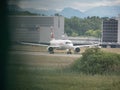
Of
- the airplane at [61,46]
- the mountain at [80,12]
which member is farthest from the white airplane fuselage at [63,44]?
the mountain at [80,12]

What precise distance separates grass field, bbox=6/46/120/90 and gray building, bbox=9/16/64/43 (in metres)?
0.15

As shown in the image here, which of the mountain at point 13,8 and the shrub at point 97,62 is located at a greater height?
the mountain at point 13,8

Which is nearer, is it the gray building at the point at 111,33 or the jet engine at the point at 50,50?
the gray building at the point at 111,33

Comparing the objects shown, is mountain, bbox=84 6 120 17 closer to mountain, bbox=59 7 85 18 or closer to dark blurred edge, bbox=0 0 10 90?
mountain, bbox=59 7 85 18


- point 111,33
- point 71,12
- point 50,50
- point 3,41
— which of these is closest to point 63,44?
point 50,50

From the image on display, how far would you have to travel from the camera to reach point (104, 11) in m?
2.87

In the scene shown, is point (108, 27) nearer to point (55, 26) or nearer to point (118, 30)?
point (118, 30)

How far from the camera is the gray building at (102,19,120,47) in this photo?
2883 mm

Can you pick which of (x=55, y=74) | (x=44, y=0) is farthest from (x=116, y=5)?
(x=55, y=74)

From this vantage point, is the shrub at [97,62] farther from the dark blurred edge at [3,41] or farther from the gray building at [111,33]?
the dark blurred edge at [3,41]

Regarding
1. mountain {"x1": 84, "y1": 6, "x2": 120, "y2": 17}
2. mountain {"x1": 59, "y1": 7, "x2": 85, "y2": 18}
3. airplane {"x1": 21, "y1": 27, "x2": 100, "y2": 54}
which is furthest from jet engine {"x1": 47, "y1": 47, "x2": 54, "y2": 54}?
mountain {"x1": 84, "y1": 6, "x2": 120, "y2": 17}

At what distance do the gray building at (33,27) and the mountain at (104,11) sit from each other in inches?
12.4

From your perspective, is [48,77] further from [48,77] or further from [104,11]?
[104,11]

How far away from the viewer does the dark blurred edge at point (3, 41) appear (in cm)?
308
